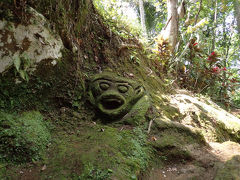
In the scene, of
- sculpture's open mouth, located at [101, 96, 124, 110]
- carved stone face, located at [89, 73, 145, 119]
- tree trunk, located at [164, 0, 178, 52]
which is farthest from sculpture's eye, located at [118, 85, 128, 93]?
tree trunk, located at [164, 0, 178, 52]

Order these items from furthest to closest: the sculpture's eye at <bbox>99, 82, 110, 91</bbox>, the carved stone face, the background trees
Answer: the background trees < the sculpture's eye at <bbox>99, 82, 110, 91</bbox> < the carved stone face

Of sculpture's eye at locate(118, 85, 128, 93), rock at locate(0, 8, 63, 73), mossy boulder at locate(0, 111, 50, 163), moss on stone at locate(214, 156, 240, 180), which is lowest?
moss on stone at locate(214, 156, 240, 180)

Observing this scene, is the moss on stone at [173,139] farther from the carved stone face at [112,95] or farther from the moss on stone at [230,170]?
the carved stone face at [112,95]

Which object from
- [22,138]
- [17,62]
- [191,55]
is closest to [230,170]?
[22,138]

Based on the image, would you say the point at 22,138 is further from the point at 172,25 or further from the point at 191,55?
the point at 172,25

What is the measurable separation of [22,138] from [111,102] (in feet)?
5.19

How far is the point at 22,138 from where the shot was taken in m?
1.99

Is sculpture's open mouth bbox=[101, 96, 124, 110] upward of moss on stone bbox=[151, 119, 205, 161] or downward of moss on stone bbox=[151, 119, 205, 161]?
upward

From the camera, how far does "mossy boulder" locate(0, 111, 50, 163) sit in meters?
1.85

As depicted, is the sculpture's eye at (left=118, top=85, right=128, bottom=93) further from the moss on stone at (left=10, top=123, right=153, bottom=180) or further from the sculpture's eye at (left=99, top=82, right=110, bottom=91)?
the moss on stone at (left=10, top=123, right=153, bottom=180)

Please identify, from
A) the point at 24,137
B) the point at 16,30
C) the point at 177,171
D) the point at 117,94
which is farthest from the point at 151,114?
the point at 16,30

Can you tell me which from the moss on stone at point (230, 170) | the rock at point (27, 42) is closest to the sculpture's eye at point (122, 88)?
the rock at point (27, 42)

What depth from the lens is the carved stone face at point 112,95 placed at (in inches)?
116

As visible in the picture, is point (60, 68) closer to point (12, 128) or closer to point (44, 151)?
point (12, 128)
